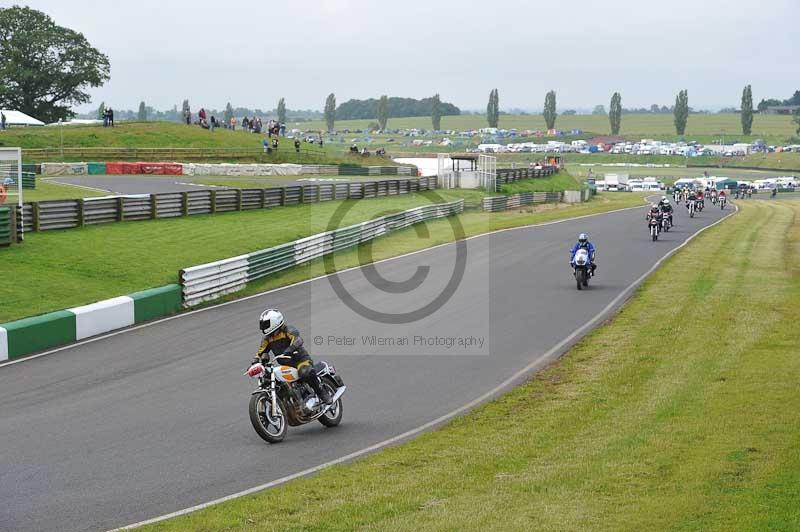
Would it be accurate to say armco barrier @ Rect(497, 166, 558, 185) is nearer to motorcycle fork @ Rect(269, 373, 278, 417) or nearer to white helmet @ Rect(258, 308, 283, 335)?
white helmet @ Rect(258, 308, 283, 335)

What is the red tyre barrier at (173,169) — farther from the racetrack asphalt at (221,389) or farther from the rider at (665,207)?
the racetrack asphalt at (221,389)

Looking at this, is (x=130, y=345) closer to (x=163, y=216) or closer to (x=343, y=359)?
(x=343, y=359)

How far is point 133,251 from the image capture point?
28.8 metres

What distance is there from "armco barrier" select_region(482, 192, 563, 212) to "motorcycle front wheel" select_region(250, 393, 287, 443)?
48.5 meters

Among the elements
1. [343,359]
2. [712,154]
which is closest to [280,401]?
[343,359]

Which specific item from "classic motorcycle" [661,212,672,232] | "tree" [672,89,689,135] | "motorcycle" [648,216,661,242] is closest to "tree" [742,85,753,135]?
"tree" [672,89,689,135]

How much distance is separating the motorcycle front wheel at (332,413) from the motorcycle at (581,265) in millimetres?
14680

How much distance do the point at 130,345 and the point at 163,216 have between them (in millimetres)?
17323

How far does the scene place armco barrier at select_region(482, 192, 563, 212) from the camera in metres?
61.6

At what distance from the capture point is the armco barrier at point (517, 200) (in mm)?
61562

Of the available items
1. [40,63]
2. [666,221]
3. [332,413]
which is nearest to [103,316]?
[332,413]

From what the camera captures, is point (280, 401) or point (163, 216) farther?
point (163, 216)

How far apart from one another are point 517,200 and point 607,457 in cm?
5730

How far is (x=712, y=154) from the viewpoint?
169750 millimetres
